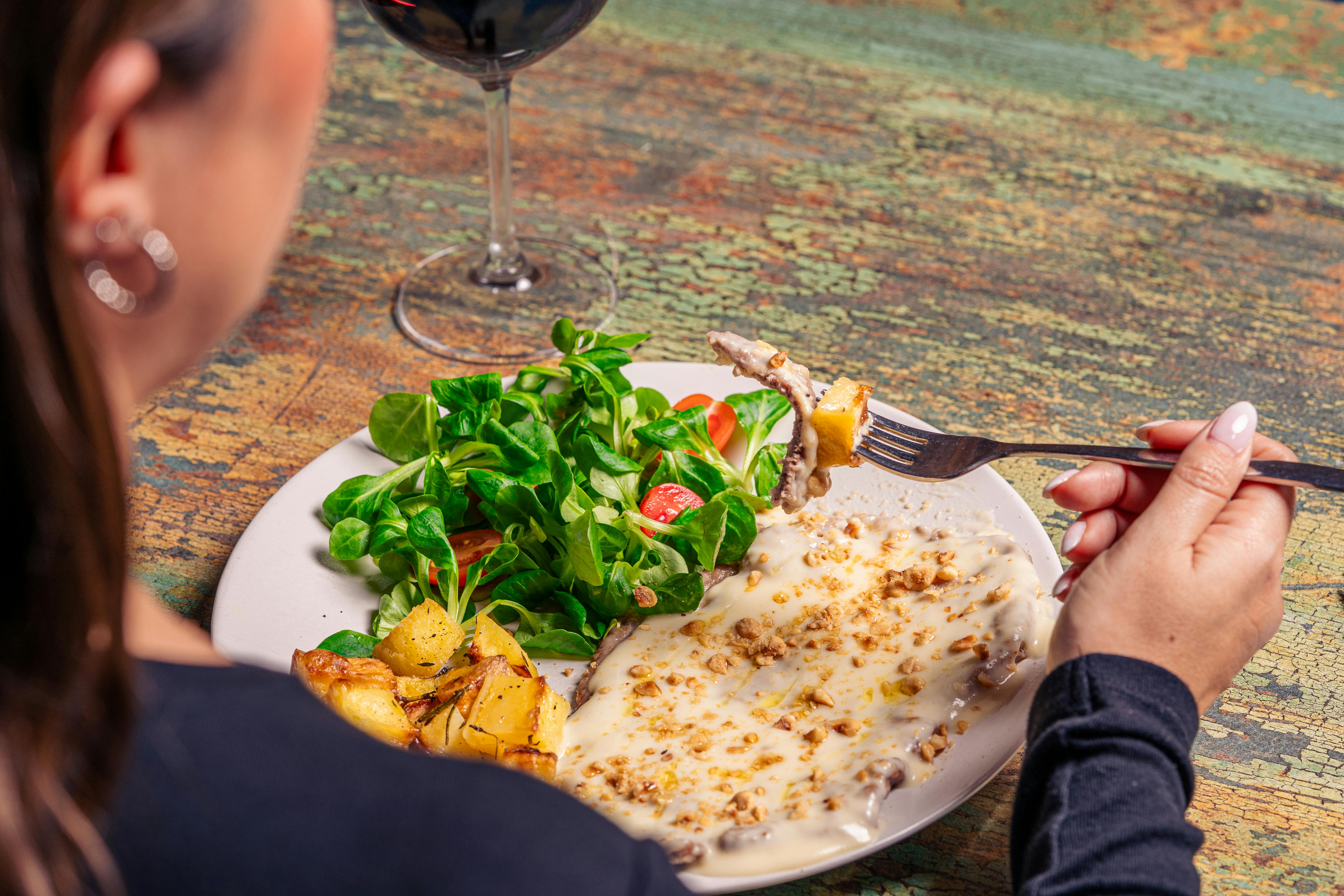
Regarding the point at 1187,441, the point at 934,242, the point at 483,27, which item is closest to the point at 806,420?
the point at 1187,441

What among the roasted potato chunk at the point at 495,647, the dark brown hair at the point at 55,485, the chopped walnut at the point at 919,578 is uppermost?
the dark brown hair at the point at 55,485

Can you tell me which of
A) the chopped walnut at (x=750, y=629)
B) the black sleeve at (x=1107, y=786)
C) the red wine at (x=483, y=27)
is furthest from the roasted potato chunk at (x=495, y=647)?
the red wine at (x=483, y=27)

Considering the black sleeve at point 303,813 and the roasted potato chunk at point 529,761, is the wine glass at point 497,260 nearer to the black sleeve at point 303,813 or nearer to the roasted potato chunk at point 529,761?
the roasted potato chunk at point 529,761

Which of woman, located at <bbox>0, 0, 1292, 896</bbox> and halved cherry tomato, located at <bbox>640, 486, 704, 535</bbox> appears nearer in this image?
woman, located at <bbox>0, 0, 1292, 896</bbox>

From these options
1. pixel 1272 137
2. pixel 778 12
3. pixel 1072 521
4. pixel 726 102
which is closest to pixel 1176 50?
pixel 1272 137

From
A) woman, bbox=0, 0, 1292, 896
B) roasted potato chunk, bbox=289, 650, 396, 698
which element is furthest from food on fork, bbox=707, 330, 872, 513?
woman, bbox=0, 0, 1292, 896

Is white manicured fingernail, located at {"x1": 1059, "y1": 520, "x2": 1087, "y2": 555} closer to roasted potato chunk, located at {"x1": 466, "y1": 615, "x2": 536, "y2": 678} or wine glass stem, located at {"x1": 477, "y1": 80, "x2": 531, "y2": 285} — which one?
roasted potato chunk, located at {"x1": 466, "y1": 615, "x2": 536, "y2": 678}
